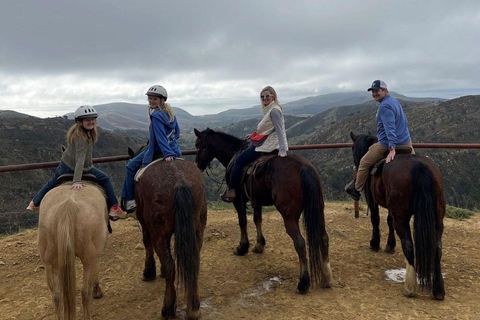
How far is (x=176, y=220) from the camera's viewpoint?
140 inches

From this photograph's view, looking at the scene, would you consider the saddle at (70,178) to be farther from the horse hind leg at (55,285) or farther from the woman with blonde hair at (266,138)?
the woman with blonde hair at (266,138)

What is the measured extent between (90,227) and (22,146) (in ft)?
151

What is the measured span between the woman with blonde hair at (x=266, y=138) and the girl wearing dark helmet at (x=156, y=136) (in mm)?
1295

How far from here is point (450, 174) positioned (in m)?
32.1

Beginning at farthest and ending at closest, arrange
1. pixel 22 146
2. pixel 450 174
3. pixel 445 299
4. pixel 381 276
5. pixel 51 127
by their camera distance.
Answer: pixel 51 127 < pixel 22 146 < pixel 450 174 < pixel 381 276 < pixel 445 299

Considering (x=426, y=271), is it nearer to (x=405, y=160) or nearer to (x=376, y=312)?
(x=376, y=312)

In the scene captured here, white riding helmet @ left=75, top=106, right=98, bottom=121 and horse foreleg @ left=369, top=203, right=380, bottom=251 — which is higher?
white riding helmet @ left=75, top=106, right=98, bottom=121

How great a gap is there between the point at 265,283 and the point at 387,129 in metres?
2.91

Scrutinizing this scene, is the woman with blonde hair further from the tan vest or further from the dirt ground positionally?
the dirt ground

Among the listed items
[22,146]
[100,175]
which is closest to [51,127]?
[22,146]

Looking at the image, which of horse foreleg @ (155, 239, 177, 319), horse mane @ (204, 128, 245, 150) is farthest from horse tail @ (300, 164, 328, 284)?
horse mane @ (204, 128, 245, 150)

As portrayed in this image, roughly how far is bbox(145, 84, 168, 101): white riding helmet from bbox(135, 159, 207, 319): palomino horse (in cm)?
108

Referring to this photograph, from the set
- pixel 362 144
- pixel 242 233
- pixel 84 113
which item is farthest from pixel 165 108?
pixel 362 144

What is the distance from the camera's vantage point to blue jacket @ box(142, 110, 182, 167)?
13.9 feet
